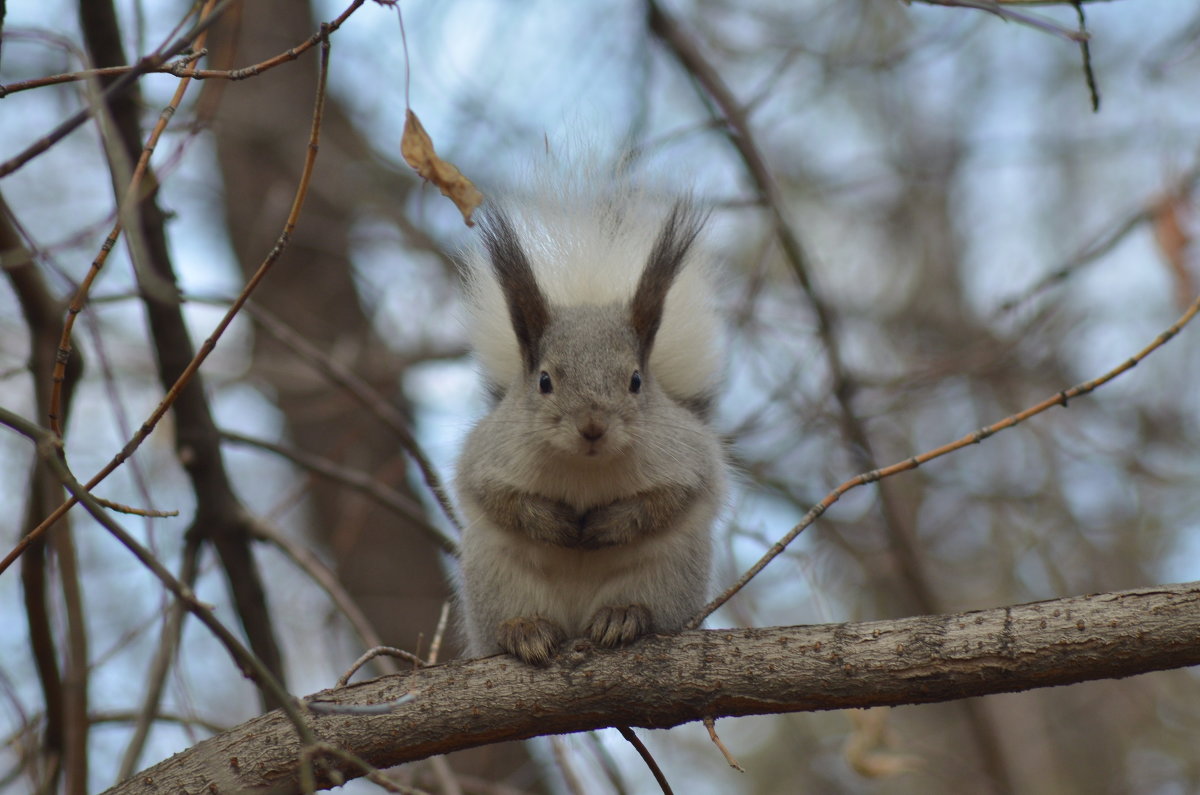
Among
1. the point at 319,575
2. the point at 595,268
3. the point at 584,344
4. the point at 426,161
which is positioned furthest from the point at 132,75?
the point at 319,575

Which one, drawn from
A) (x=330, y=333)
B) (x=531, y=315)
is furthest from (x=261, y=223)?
(x=531, y=315)

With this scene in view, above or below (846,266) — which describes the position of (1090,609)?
below

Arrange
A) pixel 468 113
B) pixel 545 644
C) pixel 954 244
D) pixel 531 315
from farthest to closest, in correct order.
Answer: pixel 954 244
pixel 468 113
pixel 531 315
pixel 545 644

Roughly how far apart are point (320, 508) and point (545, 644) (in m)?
3.79

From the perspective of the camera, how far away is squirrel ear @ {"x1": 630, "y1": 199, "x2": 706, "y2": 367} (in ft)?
9.66

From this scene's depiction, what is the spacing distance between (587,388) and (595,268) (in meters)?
0.60

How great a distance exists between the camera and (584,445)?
8.55 ft

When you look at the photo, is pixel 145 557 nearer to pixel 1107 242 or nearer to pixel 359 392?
pixel 359 392

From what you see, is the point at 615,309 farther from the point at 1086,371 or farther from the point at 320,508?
the point at 1086,371

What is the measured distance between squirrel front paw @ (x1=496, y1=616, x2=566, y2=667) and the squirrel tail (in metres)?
0.85

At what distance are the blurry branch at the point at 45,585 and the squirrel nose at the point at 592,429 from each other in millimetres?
1270

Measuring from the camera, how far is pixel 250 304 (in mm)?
4316

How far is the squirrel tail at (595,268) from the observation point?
314 centimetres

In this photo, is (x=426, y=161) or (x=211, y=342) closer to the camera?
(x=211, y=342)
